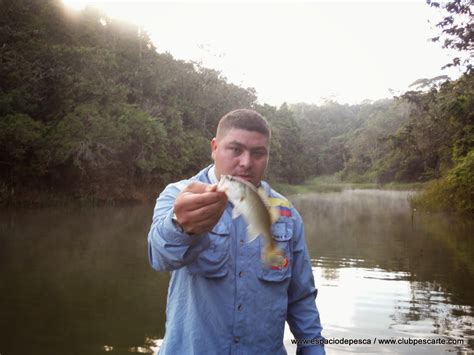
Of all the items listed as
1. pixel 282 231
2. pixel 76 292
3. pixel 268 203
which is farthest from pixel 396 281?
pixel 268 203

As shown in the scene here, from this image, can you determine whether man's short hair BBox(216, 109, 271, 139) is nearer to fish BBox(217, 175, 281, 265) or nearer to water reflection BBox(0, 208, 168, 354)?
fish BBox(217, 175, 281, 265)

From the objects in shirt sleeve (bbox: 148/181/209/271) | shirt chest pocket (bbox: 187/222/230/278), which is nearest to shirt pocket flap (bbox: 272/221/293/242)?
shirt chest pocket (bbox: 187/222/230/278)

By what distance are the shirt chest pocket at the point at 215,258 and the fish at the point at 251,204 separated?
0.31 metres

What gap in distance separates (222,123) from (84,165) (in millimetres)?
24259

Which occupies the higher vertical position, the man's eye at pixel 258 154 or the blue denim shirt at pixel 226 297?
the man's eye at pixel 258 154

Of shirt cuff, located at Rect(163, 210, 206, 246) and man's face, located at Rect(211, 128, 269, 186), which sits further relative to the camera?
man's face, located at Rect(211, 128, 269, 186)

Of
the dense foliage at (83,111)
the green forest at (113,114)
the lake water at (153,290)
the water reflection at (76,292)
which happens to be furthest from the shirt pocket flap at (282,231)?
the dense foliage at (83,111)

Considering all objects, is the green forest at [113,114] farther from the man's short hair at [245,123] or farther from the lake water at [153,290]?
the man's short hair at [245,123]

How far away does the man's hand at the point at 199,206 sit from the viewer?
1.67 meters

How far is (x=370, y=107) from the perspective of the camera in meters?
93.0

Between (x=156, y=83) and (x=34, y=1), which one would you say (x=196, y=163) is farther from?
(x=34, y=1)

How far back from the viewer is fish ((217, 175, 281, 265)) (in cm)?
170

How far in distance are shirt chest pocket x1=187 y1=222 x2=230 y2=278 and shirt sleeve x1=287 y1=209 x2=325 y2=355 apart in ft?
1.48

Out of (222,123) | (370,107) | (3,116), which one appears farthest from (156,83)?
(370,107)
